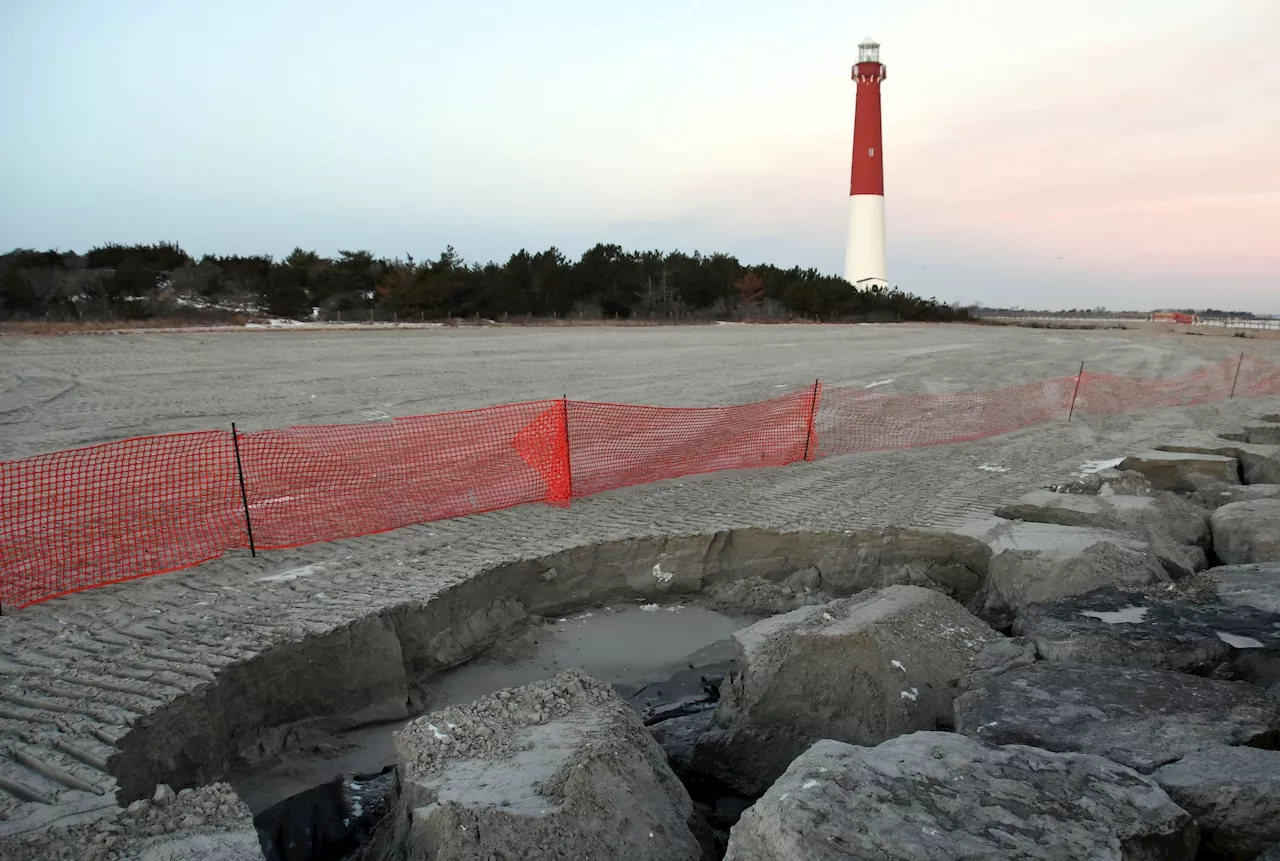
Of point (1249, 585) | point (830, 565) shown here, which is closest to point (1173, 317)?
point (830, 565)

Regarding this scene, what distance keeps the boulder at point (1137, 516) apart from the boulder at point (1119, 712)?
2149 millimetres

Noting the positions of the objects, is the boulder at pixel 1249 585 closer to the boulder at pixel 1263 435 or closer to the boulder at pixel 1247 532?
the boulder at pixel 1247 532

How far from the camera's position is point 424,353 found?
17.6 meters

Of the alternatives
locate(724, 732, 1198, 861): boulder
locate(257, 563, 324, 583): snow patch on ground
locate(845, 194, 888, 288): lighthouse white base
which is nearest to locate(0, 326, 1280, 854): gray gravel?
locate(257, 563, 324, 583): snow patch on ground

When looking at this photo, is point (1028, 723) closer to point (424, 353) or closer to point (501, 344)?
point (424, 353)

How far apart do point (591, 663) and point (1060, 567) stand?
2793 millimetres

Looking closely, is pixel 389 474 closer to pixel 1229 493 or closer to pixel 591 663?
pixel 591 663

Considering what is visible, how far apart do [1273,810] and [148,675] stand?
4261 millimetres

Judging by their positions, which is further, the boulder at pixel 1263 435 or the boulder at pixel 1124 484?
the boulder at pixel 1263 435

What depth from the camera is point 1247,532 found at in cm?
518

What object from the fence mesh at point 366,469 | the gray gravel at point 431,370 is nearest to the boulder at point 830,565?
the fence mesh at point 366,469

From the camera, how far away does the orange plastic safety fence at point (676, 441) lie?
25.5 feet

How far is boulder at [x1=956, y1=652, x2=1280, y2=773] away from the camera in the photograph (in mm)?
2826

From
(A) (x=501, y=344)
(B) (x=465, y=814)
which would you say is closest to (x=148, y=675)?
(B) (x=465, y=814)
